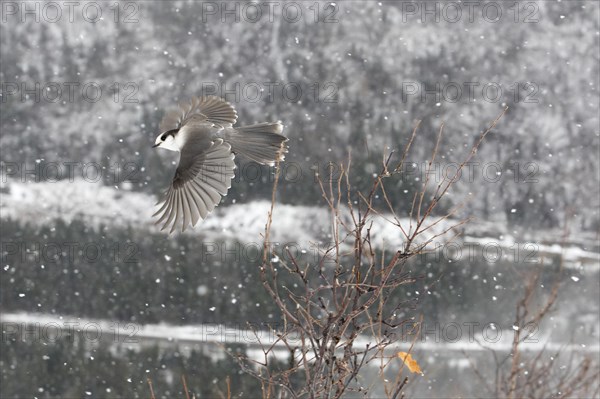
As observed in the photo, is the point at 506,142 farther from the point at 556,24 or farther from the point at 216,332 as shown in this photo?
→ the point at 216,332

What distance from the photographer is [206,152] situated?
1707 millimetres

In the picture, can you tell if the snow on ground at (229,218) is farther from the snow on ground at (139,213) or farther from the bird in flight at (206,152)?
the bird in flight at (206,152)

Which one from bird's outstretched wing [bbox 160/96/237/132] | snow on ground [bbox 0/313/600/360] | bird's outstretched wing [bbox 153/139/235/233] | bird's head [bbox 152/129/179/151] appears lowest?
snow on ground [bbox 0/313/600/360]

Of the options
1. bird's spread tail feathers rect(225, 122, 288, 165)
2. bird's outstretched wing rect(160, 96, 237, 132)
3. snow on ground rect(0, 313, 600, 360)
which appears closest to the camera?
bird's spread tail feathers rect(225, 122, 288, 165)

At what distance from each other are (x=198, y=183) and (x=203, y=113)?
311 mm

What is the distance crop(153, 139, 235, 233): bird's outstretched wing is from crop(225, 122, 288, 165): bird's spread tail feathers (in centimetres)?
6

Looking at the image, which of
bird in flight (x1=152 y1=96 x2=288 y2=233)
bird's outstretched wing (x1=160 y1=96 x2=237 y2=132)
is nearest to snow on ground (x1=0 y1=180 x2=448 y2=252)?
bird's outstretched wing (x1=160 y1=96 x2=237 y2=132)

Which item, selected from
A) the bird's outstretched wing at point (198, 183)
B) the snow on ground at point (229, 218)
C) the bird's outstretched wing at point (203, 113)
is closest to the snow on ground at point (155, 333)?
the snow on ground at point (229, 218)

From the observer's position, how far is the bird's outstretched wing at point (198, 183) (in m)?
1.63

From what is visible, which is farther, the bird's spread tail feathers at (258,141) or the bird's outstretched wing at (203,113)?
the bird's outstretched wing at (203,113)

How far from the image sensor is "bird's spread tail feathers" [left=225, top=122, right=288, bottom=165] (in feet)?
5.71

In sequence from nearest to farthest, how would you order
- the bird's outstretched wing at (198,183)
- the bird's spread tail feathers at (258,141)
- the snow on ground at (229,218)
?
the bird's outstretched wing at (198,183)
the bird's spread tail feathers at (258,141)
the snow on ground at (229,218)

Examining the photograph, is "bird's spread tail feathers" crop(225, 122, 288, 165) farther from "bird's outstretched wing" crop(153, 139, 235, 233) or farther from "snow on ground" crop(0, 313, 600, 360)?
"snow on ground" crop(0, 313, 600, 360)

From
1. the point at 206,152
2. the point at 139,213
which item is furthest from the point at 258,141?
the point at 139,213
